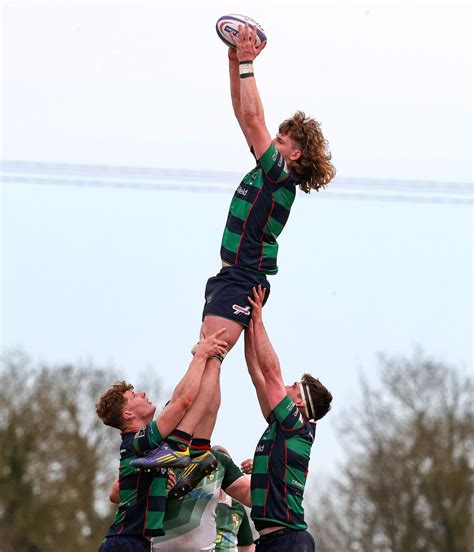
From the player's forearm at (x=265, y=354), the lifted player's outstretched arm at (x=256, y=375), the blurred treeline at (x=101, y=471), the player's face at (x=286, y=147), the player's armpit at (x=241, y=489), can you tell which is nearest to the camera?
the player's forearm at (x=265, y=354)

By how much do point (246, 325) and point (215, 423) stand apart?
0.87 m

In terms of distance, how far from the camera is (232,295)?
1079 cm

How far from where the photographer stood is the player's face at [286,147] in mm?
11000

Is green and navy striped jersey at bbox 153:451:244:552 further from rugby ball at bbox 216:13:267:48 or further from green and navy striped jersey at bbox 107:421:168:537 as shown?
rugby ball at bbox 216:13:267:48

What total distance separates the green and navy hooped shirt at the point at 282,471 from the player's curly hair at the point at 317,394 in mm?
198

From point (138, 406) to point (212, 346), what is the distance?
93cm

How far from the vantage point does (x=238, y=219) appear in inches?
428

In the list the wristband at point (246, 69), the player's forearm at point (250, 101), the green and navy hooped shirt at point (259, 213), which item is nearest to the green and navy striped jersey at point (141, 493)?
the green and navy hooped shirt at point (259, 213)

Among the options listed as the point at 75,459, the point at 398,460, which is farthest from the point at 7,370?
the point at 398,460

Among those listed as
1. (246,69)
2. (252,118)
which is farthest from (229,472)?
(246,69)

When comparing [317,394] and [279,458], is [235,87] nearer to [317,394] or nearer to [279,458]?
[317,394]

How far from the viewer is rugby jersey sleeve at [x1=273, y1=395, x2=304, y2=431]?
427 inches

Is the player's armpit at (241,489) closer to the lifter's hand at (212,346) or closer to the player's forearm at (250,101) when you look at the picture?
the lifter's hand at (212,346)

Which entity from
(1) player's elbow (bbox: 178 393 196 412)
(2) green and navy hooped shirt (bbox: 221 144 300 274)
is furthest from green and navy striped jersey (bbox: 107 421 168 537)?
(2) green and navy hooped shirt (bbox: 221 144 300 274)
